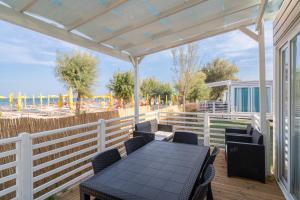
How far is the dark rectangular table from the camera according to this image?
1.43 m

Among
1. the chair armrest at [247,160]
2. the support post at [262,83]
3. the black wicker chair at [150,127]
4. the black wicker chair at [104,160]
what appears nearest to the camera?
the black wicker chair at [104,160]

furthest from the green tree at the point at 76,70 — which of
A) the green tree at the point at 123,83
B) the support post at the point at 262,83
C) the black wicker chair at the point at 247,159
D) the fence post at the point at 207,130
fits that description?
the support post at the point at 262,83

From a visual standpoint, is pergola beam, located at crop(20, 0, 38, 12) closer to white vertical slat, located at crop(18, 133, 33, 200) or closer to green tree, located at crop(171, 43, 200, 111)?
white vertical slat, located at crop(18, 133, 33, 200)

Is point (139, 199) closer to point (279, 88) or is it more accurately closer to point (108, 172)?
point (108, 172)

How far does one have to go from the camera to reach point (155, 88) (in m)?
18.9

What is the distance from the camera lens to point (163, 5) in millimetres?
2572

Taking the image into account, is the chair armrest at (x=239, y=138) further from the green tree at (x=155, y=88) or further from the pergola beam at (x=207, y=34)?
the green tree at (x=155, y=88)

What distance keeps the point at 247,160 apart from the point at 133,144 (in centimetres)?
200

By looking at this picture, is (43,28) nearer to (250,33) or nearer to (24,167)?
(24,167)

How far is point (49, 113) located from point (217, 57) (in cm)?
1832

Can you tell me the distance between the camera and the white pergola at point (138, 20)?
2373mm

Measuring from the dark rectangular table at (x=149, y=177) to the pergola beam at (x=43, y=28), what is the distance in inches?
87.3

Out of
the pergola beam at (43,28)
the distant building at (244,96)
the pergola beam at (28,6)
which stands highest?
the pergola beam at (28,6)

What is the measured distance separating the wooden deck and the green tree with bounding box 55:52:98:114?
21.2ft
